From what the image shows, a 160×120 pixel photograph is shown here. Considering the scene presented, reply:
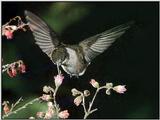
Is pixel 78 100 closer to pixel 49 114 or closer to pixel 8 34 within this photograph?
pixel 49 114

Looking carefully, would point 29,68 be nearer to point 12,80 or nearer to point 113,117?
point 12,80

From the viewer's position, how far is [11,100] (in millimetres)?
2088

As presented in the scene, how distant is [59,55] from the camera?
168 cm

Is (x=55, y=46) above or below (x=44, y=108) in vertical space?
above

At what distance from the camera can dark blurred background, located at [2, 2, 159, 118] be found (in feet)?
6.98

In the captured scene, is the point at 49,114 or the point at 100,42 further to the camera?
the point at 100,42

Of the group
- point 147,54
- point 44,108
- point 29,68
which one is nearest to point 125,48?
point 147,54

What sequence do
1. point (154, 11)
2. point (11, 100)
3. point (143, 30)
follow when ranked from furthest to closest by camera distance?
1. point (143, 30)
2. point (154, 11)
3. point (11, 100)

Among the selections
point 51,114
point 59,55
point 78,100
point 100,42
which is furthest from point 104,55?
point 51,114

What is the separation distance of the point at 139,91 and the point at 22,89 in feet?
1.90

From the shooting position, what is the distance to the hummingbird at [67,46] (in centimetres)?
165

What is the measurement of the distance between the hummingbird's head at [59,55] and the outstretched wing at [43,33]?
2 centimetres

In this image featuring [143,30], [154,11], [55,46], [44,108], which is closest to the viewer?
[55,46]

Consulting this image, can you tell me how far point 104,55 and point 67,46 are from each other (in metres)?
0.57
